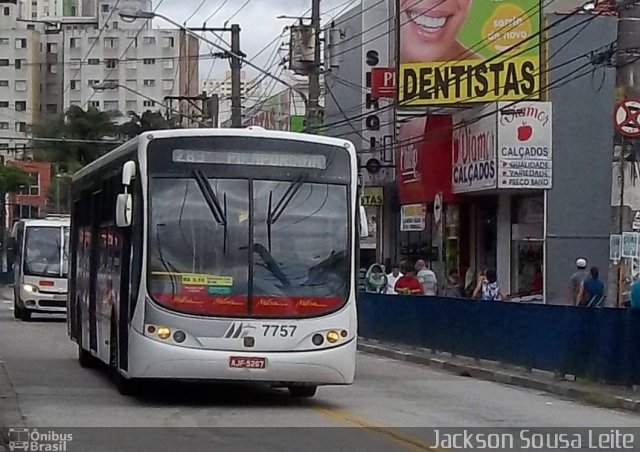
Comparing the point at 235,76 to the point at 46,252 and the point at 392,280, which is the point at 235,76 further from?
the point at 392,280

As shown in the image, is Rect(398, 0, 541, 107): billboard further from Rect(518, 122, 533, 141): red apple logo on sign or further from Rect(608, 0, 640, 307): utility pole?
Rect(608, 0, 640, 307): utility pole

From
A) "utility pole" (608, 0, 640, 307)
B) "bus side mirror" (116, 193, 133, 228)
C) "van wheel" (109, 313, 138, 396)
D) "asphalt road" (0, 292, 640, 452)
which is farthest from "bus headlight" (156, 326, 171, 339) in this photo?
"utility pole" (608, 0, 640, 307)

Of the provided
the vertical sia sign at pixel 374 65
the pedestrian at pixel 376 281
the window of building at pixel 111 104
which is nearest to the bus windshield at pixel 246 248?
the pedestrian at pixel 376 281

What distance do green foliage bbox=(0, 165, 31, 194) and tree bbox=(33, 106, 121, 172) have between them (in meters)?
2.09

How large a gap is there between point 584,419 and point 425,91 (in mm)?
19757

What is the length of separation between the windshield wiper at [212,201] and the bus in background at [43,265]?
20798mm

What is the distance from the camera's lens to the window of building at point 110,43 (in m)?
112

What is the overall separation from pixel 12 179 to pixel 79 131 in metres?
5.13

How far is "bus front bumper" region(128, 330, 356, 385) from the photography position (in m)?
15.3

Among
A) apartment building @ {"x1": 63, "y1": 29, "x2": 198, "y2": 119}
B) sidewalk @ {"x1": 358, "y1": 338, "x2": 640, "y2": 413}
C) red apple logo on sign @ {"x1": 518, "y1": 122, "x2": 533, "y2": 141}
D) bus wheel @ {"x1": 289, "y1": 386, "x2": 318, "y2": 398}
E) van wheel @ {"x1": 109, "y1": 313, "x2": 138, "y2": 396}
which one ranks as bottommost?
sidewalk @ {"x1": 358, "y1": 338, "x2": 640, "y2": 413}

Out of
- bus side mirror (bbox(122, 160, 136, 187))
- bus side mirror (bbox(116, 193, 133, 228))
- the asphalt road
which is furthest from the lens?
bus side mirror (bbox(122, 160, 136, 187))
